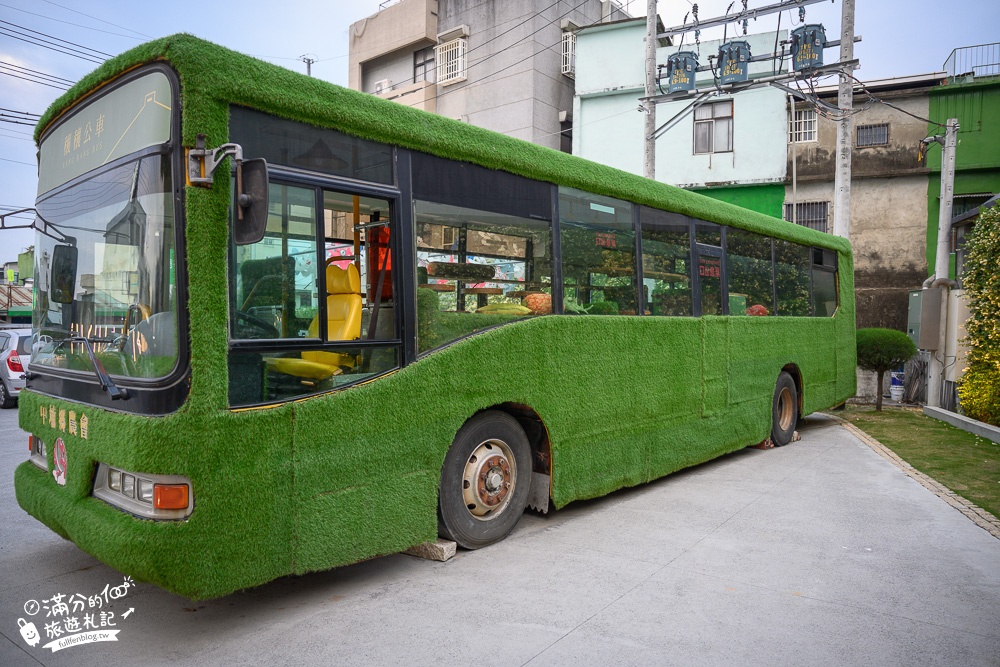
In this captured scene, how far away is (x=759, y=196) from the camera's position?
2173 cm

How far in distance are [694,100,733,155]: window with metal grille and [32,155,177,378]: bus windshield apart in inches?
810

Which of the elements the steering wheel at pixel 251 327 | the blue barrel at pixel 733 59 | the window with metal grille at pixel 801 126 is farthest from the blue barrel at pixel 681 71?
the steering wheel at pixel 251 327

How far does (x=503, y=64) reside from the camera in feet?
80.5

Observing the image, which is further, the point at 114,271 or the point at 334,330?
the point at 334,330

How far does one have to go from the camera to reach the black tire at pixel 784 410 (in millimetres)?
9664

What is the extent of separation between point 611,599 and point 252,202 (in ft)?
9.64

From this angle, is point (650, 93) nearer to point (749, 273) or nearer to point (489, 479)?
point (749, 273)

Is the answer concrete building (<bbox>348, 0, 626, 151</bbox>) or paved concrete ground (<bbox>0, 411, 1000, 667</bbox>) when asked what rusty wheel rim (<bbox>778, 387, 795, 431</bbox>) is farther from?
concrete building (<bbox>348, 0, 626, 151</bbox>)

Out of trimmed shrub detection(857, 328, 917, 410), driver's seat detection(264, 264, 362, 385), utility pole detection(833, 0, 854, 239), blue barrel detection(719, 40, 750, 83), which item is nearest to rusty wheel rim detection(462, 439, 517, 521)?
driver's seat detection(264, 264, 362, 385)

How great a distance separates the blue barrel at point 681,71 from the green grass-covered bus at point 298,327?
13.5m

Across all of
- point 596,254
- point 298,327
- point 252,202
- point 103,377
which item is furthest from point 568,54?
point 103,377

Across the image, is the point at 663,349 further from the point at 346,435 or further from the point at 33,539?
the point at 33,539

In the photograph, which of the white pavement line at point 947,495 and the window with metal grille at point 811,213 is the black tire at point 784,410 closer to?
the white pavement line at point 947,495

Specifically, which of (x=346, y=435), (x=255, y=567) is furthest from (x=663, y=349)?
(x=255, y=567)
